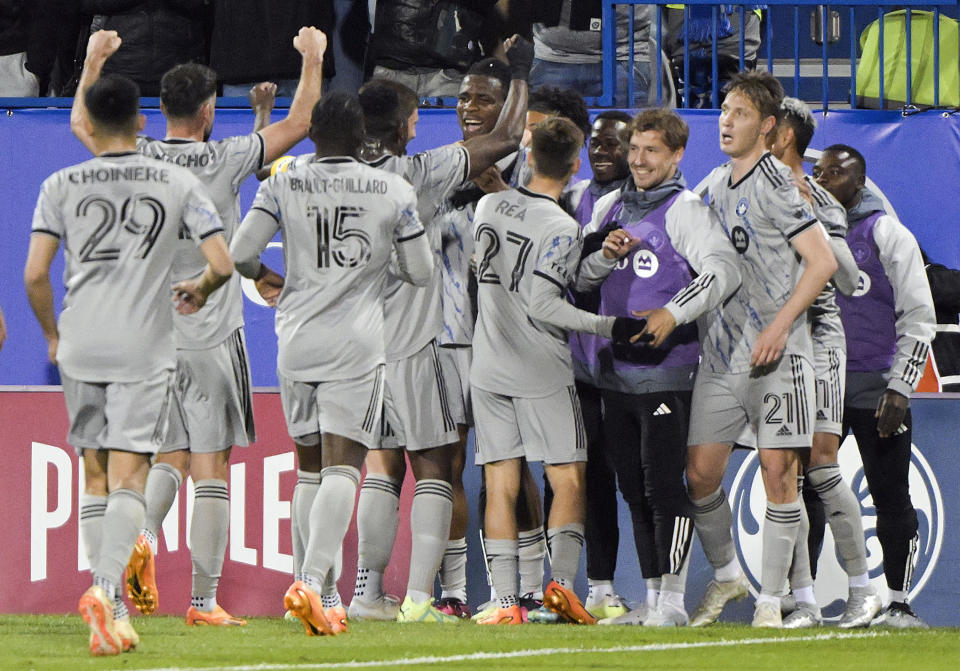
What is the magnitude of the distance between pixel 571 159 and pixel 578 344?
84 centimetres

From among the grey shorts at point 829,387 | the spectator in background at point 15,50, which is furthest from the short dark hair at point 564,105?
the spectator in background at point 15,50

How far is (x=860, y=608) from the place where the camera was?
7.28 metres

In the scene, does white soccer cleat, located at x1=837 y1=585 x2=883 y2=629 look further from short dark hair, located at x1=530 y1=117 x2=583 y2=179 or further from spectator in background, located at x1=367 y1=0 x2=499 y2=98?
spectator in background, located at x1=367 y1=0 x2=499 y2=98

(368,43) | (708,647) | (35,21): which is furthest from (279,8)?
(708,647)

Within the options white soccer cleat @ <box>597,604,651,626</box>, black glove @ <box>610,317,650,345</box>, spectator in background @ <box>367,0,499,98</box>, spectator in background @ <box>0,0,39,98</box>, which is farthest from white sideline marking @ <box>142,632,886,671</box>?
spectator in background @ <box>0,0,39,98</box>

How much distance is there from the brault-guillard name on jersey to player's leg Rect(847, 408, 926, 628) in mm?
2688

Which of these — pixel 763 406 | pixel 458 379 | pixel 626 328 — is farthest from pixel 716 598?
pixel 458 379

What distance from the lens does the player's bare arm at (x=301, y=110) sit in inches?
273

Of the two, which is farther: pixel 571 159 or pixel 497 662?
pixel 571 159

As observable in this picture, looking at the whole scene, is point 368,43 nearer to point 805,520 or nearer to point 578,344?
point 578,344

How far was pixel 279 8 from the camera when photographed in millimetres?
9992

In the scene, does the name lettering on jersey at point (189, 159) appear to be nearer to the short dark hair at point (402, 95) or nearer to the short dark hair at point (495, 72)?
the short dark hair at point (402, 95)

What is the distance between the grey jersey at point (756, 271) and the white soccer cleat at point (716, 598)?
965 mm

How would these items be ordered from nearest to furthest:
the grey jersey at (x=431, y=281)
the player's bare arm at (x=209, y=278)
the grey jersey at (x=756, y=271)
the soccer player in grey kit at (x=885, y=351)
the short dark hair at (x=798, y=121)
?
the player's bare arm at (x=209, y=278)
the grey jersey at (x=756, y=271)
the grey jersey at (x=431, y=281)
the soccer player in grey kit at (x=885, y=351)
the short dark hair at (x=798, y=121)
